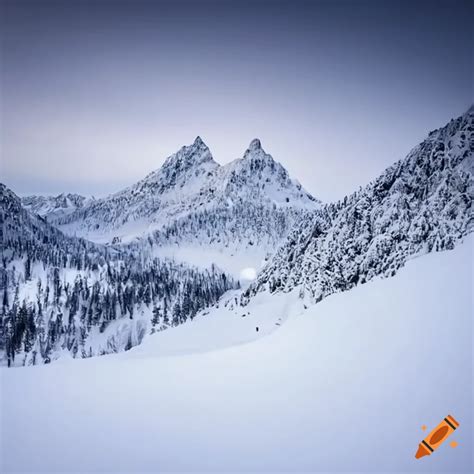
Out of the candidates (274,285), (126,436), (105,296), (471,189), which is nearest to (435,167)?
(471,189)

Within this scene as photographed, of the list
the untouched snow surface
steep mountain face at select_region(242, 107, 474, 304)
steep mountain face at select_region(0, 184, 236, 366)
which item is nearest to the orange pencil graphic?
the untouched snow surface

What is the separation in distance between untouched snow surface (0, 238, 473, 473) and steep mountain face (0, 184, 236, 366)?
282 feet

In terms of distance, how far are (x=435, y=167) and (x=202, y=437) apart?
36803mm

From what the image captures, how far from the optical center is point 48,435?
5055mm

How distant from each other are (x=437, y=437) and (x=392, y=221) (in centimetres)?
3046

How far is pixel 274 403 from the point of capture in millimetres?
5641

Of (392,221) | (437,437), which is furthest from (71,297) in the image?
(437,437)

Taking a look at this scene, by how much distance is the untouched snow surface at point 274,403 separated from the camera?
4.37 metres

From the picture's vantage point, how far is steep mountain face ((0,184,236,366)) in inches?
3563

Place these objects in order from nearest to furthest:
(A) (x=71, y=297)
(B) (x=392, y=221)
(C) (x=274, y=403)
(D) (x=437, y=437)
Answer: (D) (x=437, y=437)
(C) (x=274, y=403)
(B) (x=392, y=221)
(A) (x=71, y=297)

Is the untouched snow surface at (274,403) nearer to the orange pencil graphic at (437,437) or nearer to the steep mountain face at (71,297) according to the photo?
the orange pencil graphic at (437,437)

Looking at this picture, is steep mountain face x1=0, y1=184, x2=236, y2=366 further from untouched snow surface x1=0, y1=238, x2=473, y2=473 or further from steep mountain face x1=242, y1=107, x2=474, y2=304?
untouched snow surface x1=0, y1=238, x2=473, y2=473

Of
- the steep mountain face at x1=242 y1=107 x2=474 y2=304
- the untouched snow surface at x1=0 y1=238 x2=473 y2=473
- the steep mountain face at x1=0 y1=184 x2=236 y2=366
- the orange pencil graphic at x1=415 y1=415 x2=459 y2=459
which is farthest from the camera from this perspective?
the steep mountain face at x1=0 y1=184 x2=236 y2=366

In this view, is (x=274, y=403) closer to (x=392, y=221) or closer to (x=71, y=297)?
(x=392, y=221)
